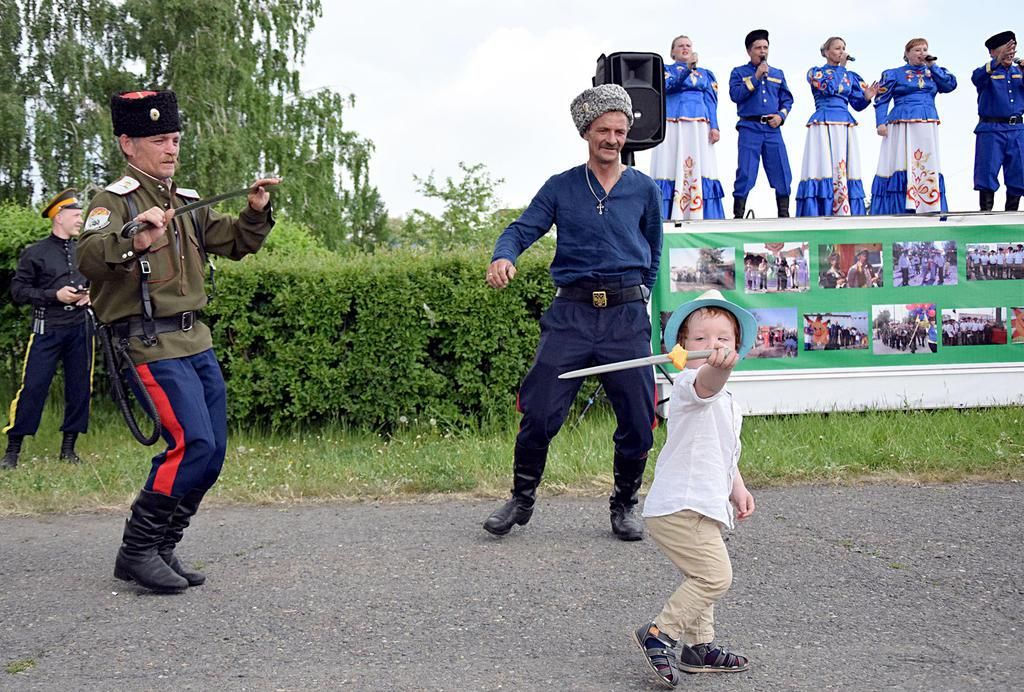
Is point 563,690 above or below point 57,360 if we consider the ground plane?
below

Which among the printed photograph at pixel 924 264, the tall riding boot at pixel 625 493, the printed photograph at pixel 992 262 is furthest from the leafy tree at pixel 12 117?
the tall riding boot at pixel 625 493

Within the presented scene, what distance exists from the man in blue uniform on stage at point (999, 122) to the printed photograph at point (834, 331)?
251cm

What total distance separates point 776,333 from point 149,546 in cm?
595

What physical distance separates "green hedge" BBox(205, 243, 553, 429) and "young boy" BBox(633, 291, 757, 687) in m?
5.11

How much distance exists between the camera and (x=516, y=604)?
4672 mm

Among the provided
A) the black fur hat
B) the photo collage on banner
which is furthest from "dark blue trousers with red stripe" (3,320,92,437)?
the photo collage on banner

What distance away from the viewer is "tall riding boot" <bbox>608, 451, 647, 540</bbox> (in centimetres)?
580

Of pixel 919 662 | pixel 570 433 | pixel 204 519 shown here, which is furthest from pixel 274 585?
pixel 570 433

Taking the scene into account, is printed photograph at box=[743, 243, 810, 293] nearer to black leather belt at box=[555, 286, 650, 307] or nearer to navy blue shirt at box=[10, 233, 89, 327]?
black leather belt at box=[555, 286, 650, 307]

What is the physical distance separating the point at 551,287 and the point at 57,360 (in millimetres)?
3909

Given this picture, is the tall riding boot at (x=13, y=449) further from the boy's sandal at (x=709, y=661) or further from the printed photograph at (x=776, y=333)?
the boy's sandal at (x=709, y=661)

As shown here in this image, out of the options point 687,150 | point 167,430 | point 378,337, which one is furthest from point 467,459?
point 687,150

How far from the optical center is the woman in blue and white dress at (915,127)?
10.9 m

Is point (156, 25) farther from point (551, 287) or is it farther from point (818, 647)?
point (818, 647)
